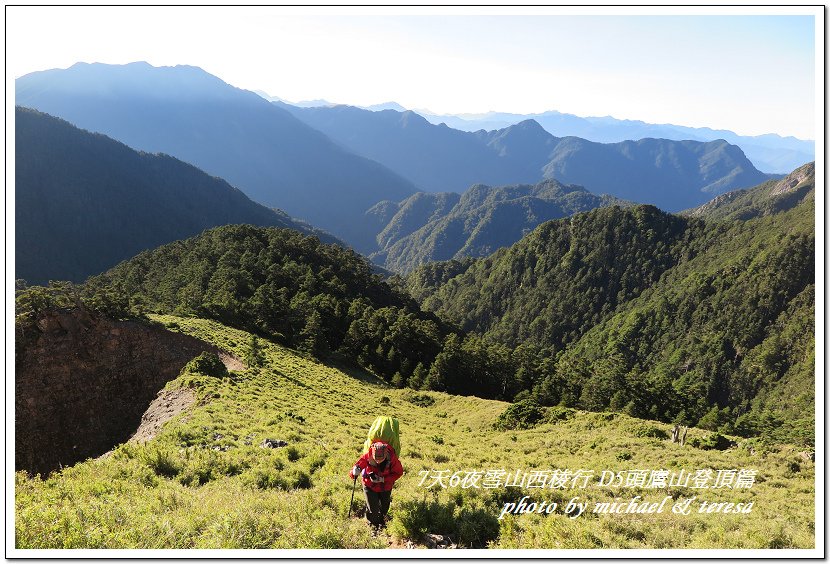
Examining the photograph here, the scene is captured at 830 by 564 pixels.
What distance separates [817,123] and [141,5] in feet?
57.5

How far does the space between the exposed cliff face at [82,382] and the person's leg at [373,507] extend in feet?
64.4

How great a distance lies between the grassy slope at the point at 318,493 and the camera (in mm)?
8078

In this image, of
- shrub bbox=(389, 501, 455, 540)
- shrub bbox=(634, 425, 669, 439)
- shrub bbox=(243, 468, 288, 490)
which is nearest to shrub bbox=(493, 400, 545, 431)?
shrub bbox=(634, 425, 669, 439)

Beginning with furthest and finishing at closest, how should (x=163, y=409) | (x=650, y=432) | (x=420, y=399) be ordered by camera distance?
1. (x=420, y=399)
2. (x=163, y=409)
3. (x=650, y=432)

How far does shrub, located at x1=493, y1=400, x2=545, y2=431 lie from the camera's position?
25.2m

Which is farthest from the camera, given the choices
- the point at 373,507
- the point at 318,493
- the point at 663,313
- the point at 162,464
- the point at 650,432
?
the point at 663,313

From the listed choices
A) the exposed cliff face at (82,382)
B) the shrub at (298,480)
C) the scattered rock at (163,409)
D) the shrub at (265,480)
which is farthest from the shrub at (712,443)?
the exposed cliff face at (82,382)

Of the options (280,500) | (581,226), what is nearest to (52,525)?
(280,500)

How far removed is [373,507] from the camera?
8.72m

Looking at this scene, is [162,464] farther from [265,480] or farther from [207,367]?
[207,367]

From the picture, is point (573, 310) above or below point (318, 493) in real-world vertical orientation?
below

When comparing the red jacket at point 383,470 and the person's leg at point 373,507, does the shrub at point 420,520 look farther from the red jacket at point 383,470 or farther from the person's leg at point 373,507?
the red jacket at point 383,470

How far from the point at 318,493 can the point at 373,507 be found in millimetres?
1855

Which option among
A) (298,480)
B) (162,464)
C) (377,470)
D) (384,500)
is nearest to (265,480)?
(298,480)
